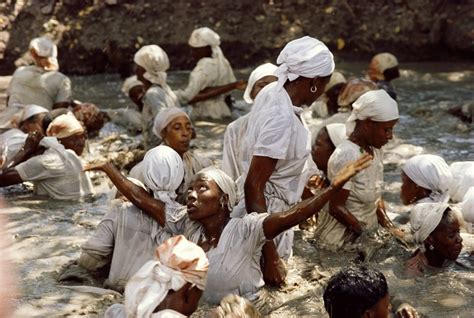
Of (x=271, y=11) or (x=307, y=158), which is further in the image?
(x=271, y=11)

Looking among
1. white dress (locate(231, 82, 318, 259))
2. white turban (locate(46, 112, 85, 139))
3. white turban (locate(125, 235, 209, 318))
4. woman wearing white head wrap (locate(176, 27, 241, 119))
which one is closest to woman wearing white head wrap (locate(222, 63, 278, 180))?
white dress (locate(231, 82, 318, 259))

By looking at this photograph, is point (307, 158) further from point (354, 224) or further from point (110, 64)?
point (110, 64)

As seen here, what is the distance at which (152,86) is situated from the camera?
9.63 metres

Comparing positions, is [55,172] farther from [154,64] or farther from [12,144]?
[154,64]

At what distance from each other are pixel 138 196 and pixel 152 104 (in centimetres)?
372

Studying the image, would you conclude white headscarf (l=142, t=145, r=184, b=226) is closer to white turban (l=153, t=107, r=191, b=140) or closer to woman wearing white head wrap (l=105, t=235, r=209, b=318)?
white turban (l=153, t=107, r=191, b=140)

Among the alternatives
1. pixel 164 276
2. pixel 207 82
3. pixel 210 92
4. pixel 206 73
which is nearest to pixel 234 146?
pixel 164 276

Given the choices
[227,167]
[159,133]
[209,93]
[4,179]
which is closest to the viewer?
[227,167]

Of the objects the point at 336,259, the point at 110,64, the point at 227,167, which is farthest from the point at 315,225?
the point at 110,64

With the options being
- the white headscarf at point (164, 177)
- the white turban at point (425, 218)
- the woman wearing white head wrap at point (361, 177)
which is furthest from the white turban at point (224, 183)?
the white turban at point (425, 218)

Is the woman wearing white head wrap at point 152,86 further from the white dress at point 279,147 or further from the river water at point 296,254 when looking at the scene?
the white dress at point 279,147

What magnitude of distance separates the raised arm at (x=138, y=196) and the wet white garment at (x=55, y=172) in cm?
201

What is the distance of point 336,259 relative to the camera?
251 inches

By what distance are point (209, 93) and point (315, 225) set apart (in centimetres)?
393
